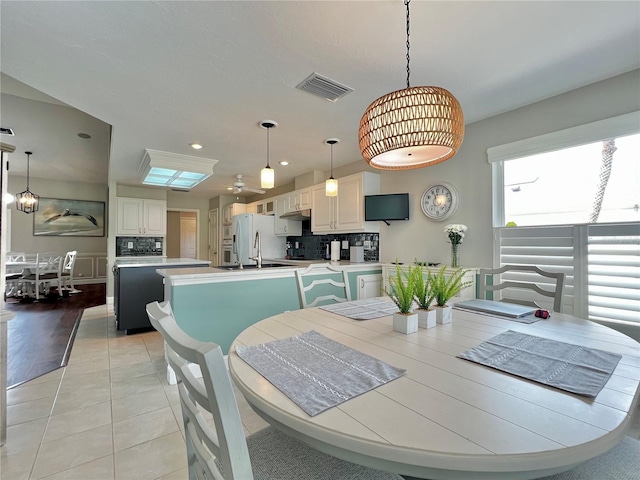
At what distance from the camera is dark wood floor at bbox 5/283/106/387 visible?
2.71 metres

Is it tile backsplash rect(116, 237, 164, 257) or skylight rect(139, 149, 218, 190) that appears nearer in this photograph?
skylight rect(139, 149, 218, 190)

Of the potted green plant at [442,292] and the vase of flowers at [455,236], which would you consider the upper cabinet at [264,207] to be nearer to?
the vase of flowers at [455,236]

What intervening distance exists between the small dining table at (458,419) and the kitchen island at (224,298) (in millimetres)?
1693

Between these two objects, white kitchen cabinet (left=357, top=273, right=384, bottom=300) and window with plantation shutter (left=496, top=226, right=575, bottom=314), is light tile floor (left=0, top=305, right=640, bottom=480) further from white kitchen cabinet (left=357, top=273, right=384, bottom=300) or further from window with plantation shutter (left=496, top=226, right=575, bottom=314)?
white kitchen cabinet (left=357, top=273, right=384, bottom=300)

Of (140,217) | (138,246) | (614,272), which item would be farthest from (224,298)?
Answer: (138,246)

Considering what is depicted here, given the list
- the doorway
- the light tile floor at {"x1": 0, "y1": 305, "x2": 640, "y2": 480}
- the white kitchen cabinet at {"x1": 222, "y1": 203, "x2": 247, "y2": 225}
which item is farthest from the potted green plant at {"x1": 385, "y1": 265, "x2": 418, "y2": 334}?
the doorway

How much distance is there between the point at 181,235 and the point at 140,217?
3.71 meters

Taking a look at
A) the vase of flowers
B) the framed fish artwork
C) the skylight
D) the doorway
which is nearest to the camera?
the vase of flowers

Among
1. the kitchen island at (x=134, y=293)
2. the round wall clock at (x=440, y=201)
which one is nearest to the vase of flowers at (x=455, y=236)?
the round wall clock at (x=440, y=201)

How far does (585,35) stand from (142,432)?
12.3 ft

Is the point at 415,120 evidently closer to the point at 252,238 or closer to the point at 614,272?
the point at 614,272

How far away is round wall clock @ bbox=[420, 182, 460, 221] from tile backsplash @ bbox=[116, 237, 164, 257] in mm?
5784

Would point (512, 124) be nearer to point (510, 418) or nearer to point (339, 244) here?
point (339, 244)

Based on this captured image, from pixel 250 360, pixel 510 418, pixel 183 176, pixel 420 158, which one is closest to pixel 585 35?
pixel 420 158
